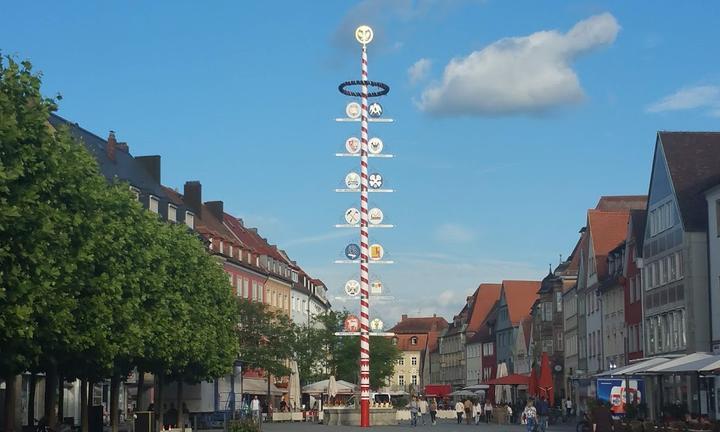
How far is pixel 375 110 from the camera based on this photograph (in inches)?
2525

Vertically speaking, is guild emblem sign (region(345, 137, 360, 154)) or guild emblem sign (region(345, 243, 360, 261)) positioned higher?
guild emblem sign (region(345, 137, 360, 154))

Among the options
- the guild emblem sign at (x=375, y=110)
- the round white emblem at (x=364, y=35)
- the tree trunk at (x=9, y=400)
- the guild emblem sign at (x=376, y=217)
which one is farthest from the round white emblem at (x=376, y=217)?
the tree trunk at (x=9, y=400)

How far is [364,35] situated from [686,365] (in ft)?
102

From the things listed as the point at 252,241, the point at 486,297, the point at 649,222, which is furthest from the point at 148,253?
the point at 486,297

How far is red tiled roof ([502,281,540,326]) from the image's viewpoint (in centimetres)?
13325

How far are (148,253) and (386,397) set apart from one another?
80.7m

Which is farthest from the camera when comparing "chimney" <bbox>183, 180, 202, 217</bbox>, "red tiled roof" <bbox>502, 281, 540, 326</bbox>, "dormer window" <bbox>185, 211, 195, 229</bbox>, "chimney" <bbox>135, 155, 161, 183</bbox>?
"red tiled roof" <bbox>502, 281, 540, 326</bbox>

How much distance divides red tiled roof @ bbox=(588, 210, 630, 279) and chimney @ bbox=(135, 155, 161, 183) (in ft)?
95.4

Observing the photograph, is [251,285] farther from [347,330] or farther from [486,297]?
[486,297]

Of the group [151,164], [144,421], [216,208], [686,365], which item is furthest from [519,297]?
[686,365]

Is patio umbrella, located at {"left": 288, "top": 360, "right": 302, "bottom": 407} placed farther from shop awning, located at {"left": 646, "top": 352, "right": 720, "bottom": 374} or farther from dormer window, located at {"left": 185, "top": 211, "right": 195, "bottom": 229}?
shop awning, located at {"left": 646, "top": 352, "right": 720, "bottom": 374}

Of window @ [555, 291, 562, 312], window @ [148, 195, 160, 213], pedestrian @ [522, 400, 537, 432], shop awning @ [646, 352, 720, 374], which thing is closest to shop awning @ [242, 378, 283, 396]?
window @ [148, 195, 160, 213]

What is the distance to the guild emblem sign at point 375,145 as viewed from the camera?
6338cm

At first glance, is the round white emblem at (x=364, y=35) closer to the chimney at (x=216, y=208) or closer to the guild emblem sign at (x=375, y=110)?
the guild emblem sign at (x=375, y=110)
